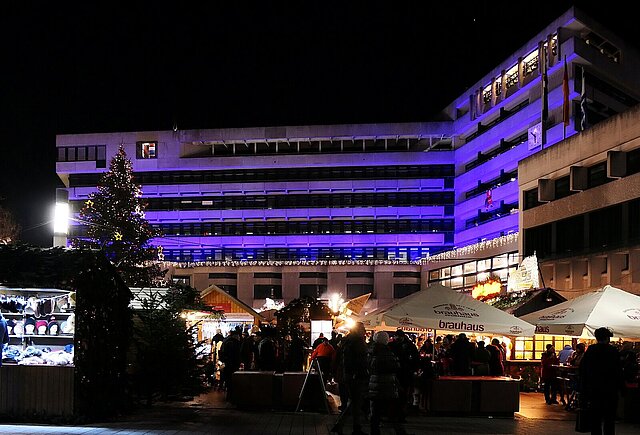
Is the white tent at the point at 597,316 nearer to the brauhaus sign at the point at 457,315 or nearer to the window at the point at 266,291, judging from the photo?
the brauhaus sign at the point at 457,315

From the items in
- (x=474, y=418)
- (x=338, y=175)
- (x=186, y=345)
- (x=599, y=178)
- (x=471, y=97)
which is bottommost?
(x=474, y=418)

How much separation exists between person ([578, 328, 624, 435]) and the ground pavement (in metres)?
4.63

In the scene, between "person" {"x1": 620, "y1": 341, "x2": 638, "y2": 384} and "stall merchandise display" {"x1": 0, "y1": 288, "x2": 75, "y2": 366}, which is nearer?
"stall merchandise display" {"x1": 0, "y1": 288, "x2": 75, "y2": 366}

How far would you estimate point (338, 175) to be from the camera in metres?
88.4

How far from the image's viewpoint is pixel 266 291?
86.2 m

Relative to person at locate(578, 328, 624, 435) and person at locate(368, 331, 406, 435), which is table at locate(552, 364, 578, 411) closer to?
person at locate(368, 331, 406, 435)

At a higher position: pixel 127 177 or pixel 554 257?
pixel 127 177

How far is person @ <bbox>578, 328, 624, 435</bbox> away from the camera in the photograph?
10.8 meters

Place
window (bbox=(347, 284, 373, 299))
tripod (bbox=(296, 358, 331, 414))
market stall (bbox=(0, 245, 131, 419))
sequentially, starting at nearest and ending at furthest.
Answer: market stall (bbox=(0, 245, 131, 419)) < tripod (bbox=(296, 358, 331, 414)) < window (bbox=(347, 284, 373, 299))

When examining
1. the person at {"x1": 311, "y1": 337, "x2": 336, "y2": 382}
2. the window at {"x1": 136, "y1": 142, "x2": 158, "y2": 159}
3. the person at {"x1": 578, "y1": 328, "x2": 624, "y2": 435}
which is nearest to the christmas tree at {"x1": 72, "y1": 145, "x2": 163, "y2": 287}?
the window at {"x1": 136, "y1": 142, "x2": 158, "y2": 159}

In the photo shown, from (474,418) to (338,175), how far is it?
2790 inches

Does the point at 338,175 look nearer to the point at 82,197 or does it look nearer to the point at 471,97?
the point at 471,97

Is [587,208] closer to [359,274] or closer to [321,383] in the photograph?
[321,383]

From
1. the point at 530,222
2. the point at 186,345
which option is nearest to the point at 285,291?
the point at 530,222
